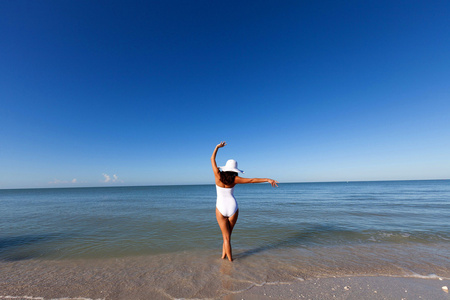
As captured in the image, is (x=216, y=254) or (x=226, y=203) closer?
(x=226, y=203)

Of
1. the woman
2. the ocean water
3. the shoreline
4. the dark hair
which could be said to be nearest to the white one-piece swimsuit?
the woman

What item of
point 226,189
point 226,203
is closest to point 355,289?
point 226,203

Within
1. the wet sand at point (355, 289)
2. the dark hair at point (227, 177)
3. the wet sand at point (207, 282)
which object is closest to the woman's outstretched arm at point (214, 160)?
the dark hair at point (227, 177)

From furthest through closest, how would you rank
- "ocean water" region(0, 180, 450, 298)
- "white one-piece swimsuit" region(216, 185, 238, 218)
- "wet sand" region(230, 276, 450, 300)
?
"white one-piece swimsuit" region(216, 185, 238, 218)
"ocean water" region(0, 180, 450, 298)
"wet sand" region(230, 276, 450, 300)

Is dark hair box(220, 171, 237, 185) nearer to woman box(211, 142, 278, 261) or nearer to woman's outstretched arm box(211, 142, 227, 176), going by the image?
woman box(211, 142, 278, 261)

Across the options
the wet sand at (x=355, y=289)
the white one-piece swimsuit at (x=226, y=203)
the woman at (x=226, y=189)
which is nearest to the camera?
the wet sand at (x=355, y=289)

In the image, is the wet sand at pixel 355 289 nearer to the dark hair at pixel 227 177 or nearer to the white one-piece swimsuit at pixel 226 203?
the white one-piece swimsuit at pixel 226 203

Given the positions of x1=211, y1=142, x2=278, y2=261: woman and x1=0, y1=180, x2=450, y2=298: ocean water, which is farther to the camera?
x1=211, y1=142, x2=278, y2=261: woman

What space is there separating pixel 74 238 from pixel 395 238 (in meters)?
13.8

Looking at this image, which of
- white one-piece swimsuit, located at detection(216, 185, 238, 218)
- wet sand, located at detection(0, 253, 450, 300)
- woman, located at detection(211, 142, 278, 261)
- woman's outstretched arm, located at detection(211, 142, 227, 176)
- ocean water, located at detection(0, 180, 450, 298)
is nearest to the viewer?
wet sand, located at detection(0, 253, 450, 300)

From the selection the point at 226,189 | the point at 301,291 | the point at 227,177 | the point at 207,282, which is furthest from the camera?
the point at 226,189

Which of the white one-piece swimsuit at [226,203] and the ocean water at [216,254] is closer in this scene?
the ocean water at [216,254]

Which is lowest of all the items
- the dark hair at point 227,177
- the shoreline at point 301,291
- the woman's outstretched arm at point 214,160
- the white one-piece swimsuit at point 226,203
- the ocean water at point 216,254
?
the ocean water at point 216,254

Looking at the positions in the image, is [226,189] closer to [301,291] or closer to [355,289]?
[301,291]
